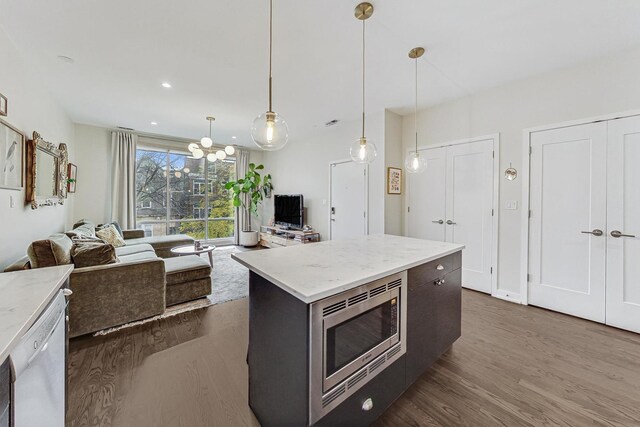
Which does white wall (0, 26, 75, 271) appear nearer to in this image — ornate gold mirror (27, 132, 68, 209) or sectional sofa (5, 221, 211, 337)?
ornate gold mirror (27, 132, 68, 209)

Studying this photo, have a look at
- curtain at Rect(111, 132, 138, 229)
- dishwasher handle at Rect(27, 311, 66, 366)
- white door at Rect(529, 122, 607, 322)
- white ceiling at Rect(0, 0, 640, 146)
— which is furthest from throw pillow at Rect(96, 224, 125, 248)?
white door at Rect(529, 122, 607, 322)

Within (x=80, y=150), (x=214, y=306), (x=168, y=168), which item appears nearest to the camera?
(x=214, y=306)

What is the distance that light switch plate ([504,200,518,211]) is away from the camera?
3178 millimetres

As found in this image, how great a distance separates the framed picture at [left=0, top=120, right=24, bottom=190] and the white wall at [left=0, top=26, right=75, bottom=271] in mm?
85

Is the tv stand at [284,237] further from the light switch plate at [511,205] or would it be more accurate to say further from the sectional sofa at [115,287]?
the light switch plate at [511,205]

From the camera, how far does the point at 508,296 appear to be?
3.25 m

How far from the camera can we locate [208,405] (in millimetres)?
1612

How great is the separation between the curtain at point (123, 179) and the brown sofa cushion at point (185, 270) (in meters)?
3.11

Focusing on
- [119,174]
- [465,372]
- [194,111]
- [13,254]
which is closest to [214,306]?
[13,254]

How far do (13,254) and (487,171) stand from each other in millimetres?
5425

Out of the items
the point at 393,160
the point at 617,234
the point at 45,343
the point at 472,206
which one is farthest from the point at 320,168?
the point at 45,343

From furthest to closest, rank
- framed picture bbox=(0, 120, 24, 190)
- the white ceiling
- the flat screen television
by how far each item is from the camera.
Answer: the flat screen television
framed picture bbox=(0, 120, 24, 190)
the white ceiling

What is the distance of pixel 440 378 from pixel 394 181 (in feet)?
9.64

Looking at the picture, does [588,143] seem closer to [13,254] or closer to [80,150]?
[13,254]
